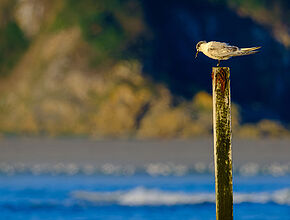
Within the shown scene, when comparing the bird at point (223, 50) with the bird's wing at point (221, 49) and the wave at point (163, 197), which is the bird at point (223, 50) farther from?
the wave at point (163, 197)

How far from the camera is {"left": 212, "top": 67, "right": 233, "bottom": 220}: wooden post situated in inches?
814

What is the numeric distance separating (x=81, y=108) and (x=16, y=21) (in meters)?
16.1

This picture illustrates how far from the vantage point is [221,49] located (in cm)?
2128

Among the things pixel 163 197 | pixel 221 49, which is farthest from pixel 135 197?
pixel 221 49

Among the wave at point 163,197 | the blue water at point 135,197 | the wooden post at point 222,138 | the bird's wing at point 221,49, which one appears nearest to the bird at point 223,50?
the bird's wing at point 221,49

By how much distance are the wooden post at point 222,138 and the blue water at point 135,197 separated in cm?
1939

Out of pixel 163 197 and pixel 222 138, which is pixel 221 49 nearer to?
pixel 222 138

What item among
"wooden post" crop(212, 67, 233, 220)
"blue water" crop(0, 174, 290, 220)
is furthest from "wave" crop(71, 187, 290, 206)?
"wooden post" crop(212, 67, 233, 220)

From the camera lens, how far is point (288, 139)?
10519 cm

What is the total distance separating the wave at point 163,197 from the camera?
47.5m

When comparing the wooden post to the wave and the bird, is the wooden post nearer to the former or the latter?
the bird

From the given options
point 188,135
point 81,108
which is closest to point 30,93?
point 81,108

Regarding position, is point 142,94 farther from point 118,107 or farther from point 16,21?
point 16,21

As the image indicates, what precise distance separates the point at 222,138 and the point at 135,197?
30.2m
